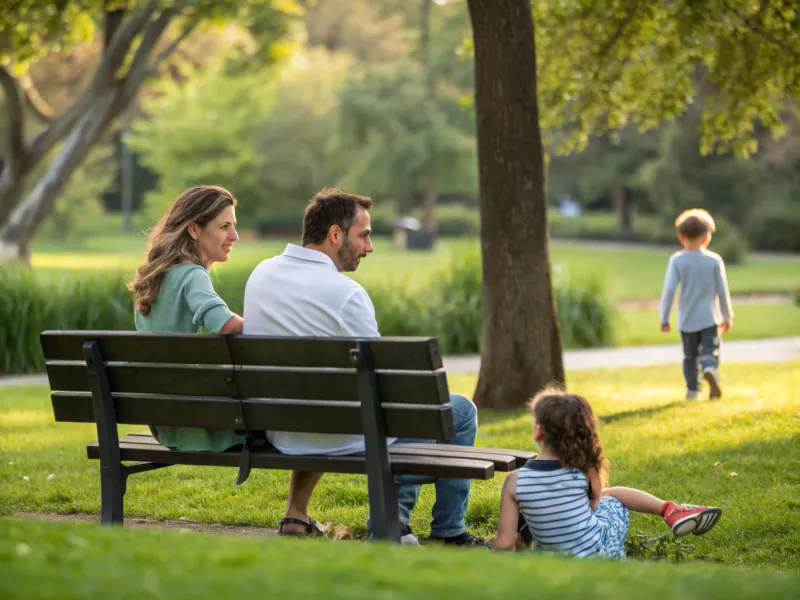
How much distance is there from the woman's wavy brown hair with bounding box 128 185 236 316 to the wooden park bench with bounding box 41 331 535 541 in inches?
10.2

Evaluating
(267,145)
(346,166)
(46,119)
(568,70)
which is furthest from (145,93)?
(568,70)

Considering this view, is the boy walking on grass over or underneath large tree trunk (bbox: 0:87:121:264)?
underneath

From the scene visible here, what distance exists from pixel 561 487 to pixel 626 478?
2.09m

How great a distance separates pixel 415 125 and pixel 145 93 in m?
20.0

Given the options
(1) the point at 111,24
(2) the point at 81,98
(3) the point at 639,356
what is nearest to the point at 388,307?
(3) the point at 639,356

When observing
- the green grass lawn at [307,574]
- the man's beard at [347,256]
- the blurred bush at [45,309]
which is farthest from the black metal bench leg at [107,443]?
the blurred bush at [45,309]

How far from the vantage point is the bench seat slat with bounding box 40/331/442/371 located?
436cm

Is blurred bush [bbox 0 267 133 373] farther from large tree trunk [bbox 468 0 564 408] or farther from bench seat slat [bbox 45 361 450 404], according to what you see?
bench seat slat [bbox 45 361 450 404]

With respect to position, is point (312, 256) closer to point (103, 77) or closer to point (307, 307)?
point (307, 307)

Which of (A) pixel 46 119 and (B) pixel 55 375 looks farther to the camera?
(A) pixel 46 119

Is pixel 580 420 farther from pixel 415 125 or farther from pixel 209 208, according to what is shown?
pixel 415 125

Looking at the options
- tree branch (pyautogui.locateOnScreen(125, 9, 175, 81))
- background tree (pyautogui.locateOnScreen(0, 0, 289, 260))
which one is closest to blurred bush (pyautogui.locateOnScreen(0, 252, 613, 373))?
background tree (pyautogui.locateOnScreen(0, 0, 289, 260))

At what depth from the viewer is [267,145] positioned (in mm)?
57750

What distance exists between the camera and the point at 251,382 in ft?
15.8
